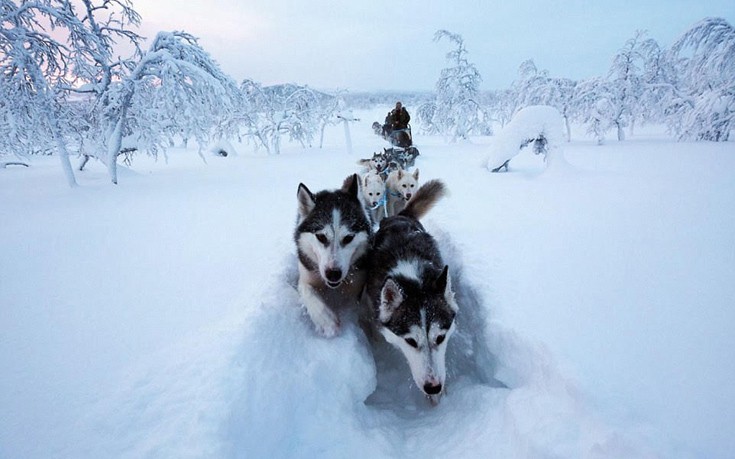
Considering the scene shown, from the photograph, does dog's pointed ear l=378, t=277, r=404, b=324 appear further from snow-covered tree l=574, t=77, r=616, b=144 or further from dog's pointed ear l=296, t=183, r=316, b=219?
snow-covered tree l=574, t=77, r=616, b=144

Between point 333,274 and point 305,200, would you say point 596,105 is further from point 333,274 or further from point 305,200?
point 333,274

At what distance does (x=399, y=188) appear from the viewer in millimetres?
6609

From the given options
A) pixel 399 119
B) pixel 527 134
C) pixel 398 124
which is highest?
pixel 399 119

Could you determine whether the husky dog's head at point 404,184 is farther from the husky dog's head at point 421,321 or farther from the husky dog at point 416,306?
the husky dog's head at point 421,321

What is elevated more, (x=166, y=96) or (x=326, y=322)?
(x=166, y=96)

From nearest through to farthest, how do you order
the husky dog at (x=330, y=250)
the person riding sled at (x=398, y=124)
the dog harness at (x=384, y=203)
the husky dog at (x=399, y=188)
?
the husky dog at (x=330, y=250) → the dog harness at (x=384, y=203) → the husky dog at (x=399, y=188) → the person riding sled at (x=398, y=124)

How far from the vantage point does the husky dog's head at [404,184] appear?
6.45 meters

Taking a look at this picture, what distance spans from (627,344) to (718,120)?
60.3 ft

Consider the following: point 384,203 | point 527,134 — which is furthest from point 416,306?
point 527,134

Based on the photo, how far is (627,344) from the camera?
1927 millimetres

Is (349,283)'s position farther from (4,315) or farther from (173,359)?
(4,315)

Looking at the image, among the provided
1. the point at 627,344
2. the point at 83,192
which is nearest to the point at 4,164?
the point at 83,192

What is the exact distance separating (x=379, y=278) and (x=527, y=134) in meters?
9.77

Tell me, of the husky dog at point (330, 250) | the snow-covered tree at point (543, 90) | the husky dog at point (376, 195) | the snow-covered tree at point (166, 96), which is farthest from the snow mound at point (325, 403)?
the snow-covered tree at point (543, 90)
